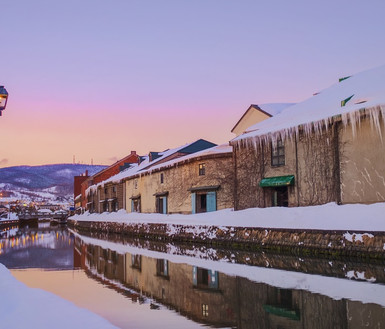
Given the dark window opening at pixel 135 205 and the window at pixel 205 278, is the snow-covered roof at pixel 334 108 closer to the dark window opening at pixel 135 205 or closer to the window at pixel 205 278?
the window at pixel 205 278

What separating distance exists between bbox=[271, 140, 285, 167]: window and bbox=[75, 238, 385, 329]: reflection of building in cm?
1357

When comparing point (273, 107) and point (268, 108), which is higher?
point (273, 107)

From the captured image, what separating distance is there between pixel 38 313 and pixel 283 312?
534 cm

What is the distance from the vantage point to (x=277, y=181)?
2889cm

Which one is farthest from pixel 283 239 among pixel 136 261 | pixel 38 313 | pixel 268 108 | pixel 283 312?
pixel 268 108

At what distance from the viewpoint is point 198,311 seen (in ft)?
35.3

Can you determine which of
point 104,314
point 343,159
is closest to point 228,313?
point 104,314

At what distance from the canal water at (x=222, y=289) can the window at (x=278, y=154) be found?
920 cm

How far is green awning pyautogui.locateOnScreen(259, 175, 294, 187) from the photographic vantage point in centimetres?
2809

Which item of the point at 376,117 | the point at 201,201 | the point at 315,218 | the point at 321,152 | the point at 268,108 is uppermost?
the point at 268,108

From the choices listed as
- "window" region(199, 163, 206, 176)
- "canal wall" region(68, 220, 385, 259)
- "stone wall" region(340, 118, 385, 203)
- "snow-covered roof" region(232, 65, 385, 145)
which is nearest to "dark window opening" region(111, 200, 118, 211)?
"window" region(199, 163, 206, 176)

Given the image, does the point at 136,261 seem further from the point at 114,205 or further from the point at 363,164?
the point at 114,205

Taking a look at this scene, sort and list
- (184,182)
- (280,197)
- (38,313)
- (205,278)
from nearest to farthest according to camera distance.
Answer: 1. (38,313)
2. (205,278)
3. (280,197)
4. (184,182)

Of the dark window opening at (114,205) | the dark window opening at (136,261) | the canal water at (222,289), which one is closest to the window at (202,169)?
the dark window opening at (136,261)
